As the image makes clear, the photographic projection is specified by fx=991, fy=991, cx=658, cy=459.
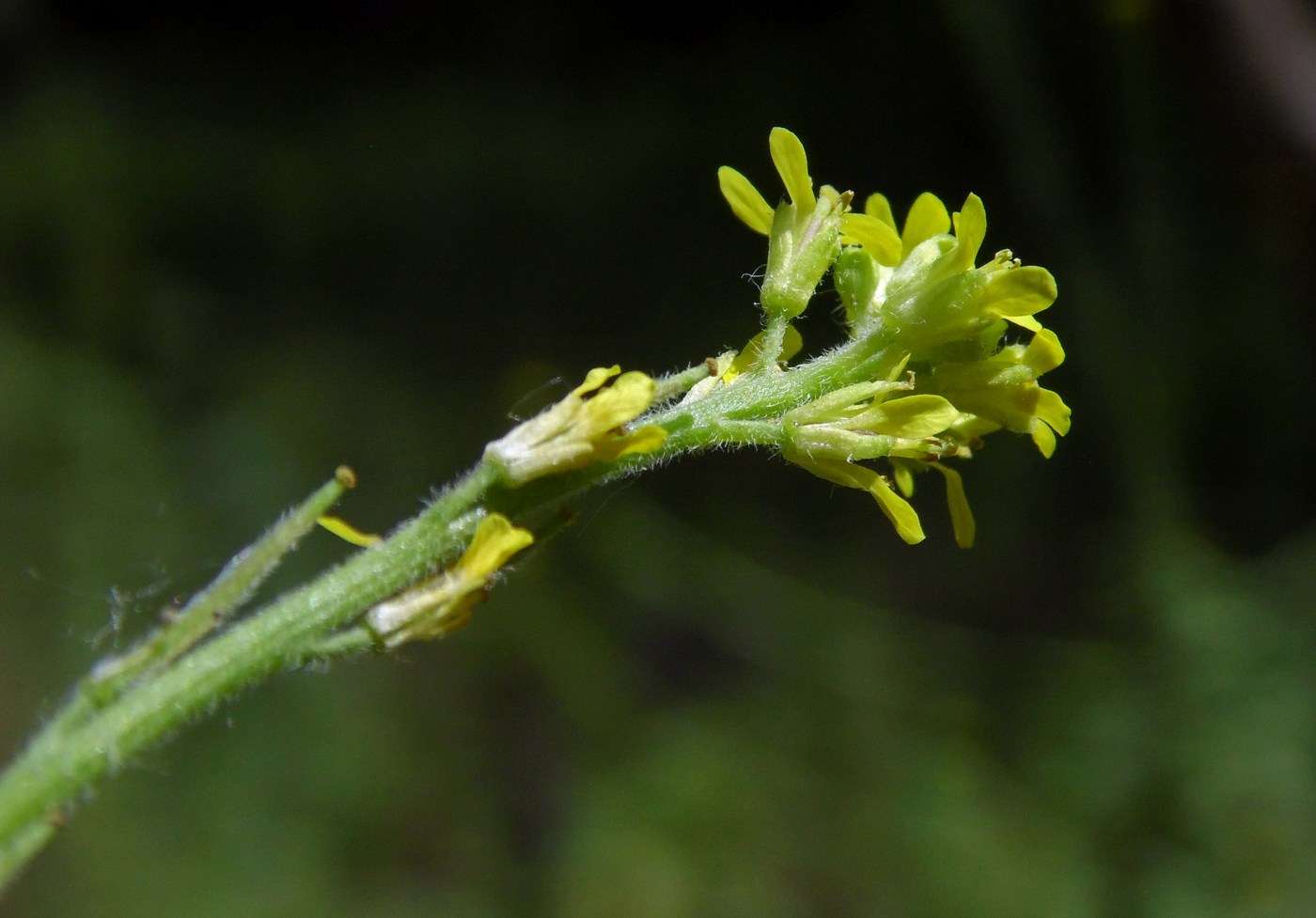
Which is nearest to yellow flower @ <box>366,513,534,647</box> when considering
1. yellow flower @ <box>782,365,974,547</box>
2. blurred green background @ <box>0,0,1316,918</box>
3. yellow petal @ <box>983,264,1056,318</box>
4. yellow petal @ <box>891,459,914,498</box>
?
yellow flower @ <box>782,365,974,547</box>

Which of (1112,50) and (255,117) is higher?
(255,117)

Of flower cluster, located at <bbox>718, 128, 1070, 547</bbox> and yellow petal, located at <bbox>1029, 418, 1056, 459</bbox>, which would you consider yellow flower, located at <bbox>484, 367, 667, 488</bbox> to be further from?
yellow petal, located at <bbox>1029, 418, 1056, 459</bbox>

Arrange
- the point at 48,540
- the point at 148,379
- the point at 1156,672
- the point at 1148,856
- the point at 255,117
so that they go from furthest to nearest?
the point at 255,117 → the point at 148,379 → the point at 48,540 → the point at 1156,672 → the point at 1148,856

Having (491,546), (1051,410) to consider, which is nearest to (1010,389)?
(1051,410)

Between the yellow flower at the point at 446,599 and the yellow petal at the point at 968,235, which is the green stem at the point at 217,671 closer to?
the yellow flower at the point at 446,599

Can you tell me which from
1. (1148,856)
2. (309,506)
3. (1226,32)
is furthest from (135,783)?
(1226,32)

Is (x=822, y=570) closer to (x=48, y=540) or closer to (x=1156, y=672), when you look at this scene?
(x=1156, y=672)
